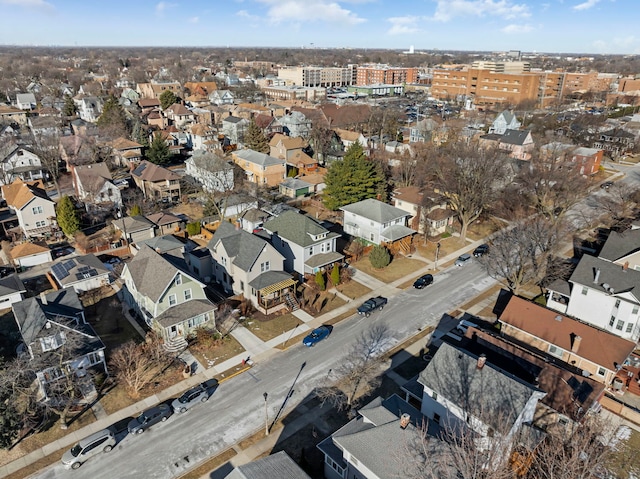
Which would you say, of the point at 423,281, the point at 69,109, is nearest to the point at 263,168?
the point at 423,281

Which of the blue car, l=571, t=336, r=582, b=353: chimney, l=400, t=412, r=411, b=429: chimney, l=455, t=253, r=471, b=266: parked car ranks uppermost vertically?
l=400, t=412, r=411, b=429: chimney

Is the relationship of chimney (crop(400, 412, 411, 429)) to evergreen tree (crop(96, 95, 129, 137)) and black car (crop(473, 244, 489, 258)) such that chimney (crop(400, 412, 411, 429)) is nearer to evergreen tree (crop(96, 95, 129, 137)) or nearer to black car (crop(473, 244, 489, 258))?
black car (crop(473, 244, 489, 258))

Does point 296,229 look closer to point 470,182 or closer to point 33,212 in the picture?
point 470,182

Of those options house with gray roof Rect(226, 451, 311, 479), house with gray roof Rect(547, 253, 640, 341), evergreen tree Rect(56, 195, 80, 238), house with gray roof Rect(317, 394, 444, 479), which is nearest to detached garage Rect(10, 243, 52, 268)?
evergreen tree Rect(56, 195, 80, 238)

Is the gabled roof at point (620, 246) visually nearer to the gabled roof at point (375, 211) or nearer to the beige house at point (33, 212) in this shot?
the gabled roof at point (375, 211)

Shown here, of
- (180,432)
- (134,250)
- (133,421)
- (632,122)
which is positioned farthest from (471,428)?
(632,122)

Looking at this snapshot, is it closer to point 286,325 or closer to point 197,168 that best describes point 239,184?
point 197,168

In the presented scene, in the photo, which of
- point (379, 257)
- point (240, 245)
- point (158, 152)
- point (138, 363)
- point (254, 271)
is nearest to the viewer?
point (138, 363)
